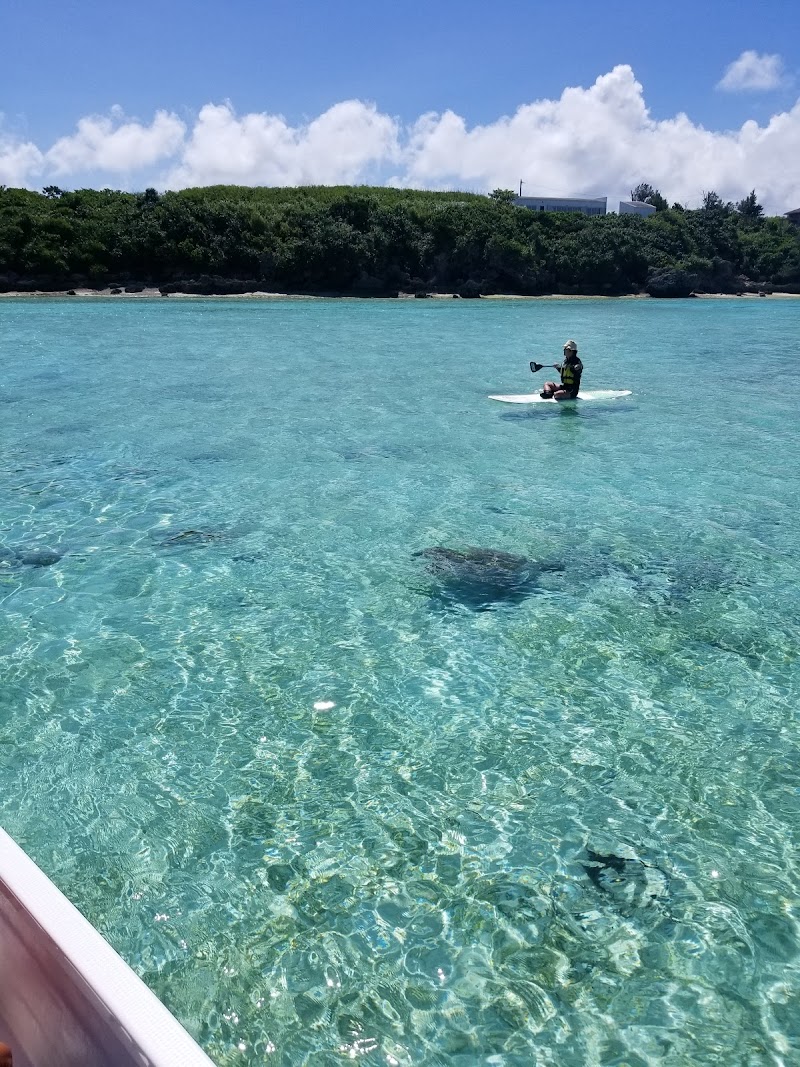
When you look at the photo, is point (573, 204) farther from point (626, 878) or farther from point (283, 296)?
point (626, 878)

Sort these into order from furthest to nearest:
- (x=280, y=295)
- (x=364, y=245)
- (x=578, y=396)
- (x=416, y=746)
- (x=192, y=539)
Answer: (x=364, y=245), (x=280, y=295), (x=578, y=396), (x=192, y=539), (x=416, y=746)

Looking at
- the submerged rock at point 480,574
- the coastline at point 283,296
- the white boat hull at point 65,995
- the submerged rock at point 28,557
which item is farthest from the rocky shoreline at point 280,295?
the white boat hull at point 65,995

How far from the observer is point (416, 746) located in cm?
571

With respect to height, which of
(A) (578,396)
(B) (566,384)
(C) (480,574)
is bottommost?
(C) (480,574)

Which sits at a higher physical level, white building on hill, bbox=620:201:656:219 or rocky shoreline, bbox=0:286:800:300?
white building on hill, bbox=620:201:656:219

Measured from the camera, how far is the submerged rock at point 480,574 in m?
8.03

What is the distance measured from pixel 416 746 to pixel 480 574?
3.15m

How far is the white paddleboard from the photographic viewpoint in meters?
18.8

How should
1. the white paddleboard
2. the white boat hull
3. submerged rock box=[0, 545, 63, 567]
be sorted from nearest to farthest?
the white boat hull → submerged rock box=[0, 545, 63, 567] → the white paddleboard

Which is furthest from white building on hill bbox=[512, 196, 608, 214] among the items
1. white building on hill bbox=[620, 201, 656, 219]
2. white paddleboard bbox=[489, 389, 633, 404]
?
white paddleboard bbox=[489, 389, 633, 404]

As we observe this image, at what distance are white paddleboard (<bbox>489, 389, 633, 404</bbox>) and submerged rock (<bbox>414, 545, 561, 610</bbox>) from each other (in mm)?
10190

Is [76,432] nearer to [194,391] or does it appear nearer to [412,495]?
[194,391]

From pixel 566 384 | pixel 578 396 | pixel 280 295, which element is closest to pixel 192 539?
pixel 566 384

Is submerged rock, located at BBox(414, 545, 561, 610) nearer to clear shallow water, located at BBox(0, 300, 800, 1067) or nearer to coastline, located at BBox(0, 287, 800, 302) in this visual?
clear shallow water, located at BBox(0, 300, 800, 1067)
